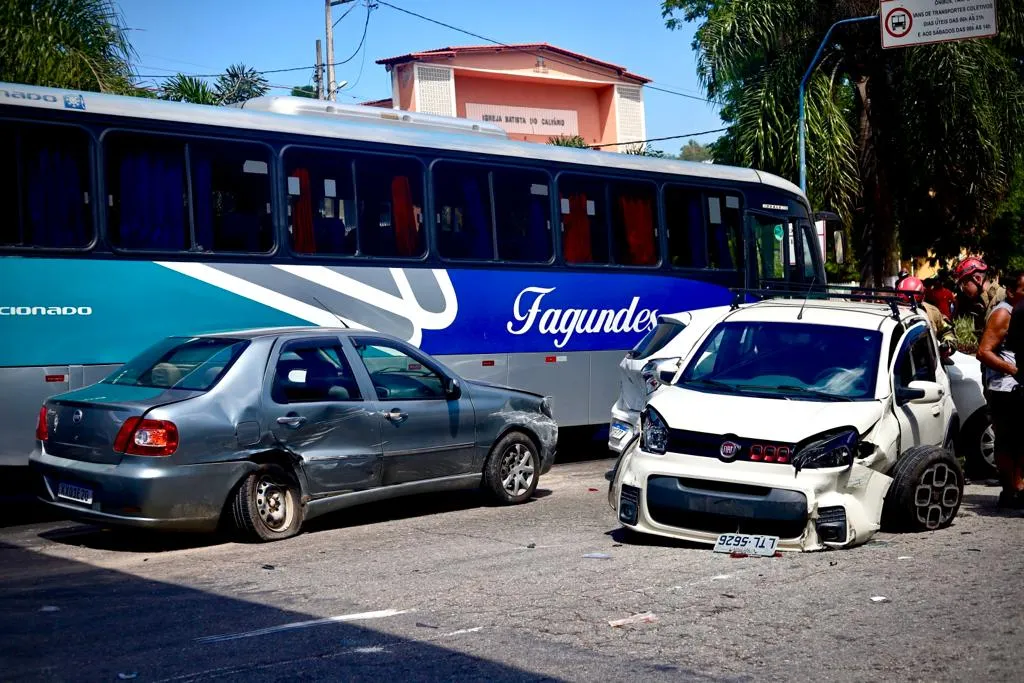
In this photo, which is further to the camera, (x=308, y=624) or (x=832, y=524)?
(x=832, y=524)

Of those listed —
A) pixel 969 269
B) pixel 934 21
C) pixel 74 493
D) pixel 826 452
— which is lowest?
pixel 74 493

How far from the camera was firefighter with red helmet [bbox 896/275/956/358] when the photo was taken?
11877 mm

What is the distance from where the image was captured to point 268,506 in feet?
31.7

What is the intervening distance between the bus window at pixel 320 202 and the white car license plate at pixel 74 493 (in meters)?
4.23

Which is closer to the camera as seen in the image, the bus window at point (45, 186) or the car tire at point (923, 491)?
the car tire at point (923, 491)

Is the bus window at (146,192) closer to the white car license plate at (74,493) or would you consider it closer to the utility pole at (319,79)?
the white car license plate at (74,493)

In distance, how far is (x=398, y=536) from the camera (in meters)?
9.91

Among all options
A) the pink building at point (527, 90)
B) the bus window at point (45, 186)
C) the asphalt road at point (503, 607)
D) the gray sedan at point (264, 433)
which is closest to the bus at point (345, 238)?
the bus window at point (45, 186)

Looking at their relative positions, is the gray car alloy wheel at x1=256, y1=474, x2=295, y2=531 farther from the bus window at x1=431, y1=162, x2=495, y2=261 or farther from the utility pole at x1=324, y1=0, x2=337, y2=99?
the utility pole at x1=324, y1=0, x2=337, y2=99

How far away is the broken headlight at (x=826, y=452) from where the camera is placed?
27.5 feet

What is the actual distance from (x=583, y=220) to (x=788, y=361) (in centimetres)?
659

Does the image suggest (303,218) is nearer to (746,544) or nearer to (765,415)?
(765,415)

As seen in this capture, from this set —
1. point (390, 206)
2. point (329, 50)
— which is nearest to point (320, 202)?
point (390, 206)

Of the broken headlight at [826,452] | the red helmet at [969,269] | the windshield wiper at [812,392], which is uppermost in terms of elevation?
the red helmet at [969,269]
